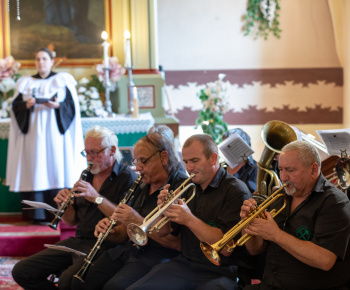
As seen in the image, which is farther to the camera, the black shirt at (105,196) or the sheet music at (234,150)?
the sheet music at (234,150)

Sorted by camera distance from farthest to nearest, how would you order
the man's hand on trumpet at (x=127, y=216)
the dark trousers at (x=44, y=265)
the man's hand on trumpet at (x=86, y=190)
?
the dark trousers at (x=44, y=265)
the man's hand on trumpet at (x=86, y=190)
the man's hand on trumpet at (x=127, y=216)

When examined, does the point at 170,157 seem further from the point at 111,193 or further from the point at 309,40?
the point at 309,40

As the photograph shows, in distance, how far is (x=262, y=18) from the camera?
10289 millimetres

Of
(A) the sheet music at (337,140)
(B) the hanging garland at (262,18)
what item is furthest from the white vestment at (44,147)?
(B) the hanging garland at (262,18)

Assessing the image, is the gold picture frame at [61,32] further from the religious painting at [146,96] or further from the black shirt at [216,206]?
the black shirt at [216,206]

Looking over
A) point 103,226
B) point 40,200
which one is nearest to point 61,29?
point 40,200

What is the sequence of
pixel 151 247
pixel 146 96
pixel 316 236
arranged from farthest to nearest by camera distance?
pixel 146 96
pixel 151 247
pixel 316 236

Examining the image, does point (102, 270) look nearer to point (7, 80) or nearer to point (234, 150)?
point (234, 150)

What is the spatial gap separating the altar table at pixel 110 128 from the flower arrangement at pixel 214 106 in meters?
1.04

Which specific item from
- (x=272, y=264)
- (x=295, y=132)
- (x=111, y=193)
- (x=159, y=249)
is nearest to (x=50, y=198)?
(x=111, y=193)

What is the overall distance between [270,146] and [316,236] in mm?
1484

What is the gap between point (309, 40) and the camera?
34.3ft

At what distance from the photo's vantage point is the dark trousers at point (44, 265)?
4.45 meters

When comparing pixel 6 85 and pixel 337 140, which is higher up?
pixel 6 85
